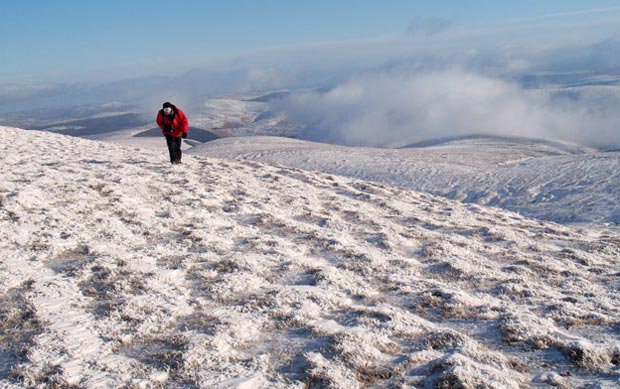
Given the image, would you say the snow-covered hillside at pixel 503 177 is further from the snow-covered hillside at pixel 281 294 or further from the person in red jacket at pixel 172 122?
the person in red jacket at pixel 172 122

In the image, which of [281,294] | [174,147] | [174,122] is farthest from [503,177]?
[281,294]

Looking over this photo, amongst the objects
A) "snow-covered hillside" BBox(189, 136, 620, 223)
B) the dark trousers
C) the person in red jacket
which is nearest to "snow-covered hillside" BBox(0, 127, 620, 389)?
the person in red jacket

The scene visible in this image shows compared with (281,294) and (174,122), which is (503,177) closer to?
(174,122)

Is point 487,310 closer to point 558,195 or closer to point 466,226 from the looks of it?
point 466,226

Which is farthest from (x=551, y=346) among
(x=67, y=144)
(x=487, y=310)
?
(x=67, y=144)

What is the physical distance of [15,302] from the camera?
686 centimetres

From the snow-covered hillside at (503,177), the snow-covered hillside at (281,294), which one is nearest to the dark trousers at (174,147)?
the snow-covered hillside at (281,294)

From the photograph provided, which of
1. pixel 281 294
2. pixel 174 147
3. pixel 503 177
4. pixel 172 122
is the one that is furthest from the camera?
pixel 503 177

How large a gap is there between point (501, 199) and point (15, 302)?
21582 millimetres

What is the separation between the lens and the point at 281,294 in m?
7.43

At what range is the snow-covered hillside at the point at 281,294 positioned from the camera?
214 inches

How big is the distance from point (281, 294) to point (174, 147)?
38.4 ft

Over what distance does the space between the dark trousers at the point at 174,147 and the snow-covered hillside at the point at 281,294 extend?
136 inches

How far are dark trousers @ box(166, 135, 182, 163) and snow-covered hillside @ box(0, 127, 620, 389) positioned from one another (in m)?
3.45
